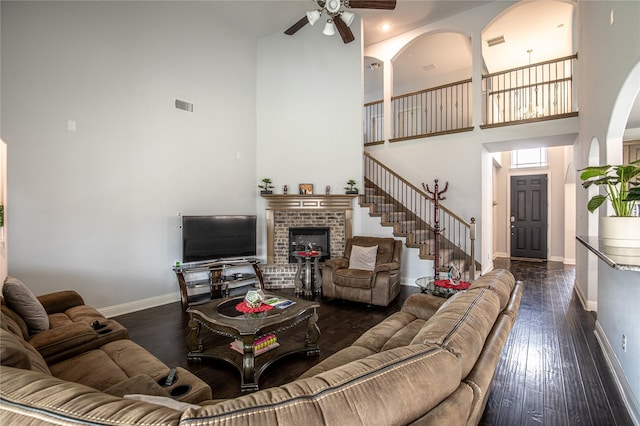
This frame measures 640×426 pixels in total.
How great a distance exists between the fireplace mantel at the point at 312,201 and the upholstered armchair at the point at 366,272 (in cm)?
76

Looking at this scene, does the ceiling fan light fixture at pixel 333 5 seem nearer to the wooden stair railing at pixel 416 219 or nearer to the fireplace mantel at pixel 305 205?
the fireplace mantel at pixel 305 205

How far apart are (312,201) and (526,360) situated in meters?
3.87

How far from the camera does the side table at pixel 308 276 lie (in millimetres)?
5078

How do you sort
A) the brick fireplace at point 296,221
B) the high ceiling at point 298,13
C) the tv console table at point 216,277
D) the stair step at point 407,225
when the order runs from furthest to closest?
the stair step at point 407,225 < the brick fireplace at point 296,221 < the high ceiling at point 298,13 < the tv console table at point 216,277

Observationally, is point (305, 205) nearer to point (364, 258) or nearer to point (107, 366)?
point (364, 258)

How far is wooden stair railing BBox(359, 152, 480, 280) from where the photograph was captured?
18.4 feet

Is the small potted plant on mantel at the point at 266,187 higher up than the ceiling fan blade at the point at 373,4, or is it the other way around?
the ceiling fan blade at the point at 373,4

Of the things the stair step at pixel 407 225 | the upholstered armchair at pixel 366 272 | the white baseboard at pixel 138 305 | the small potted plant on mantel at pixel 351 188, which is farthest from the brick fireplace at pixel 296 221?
the white baseboard at pixel 138 305

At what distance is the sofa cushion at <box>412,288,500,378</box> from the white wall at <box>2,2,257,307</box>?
13.9 ft

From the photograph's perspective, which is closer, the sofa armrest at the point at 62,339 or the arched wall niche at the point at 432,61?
the sofa armrest at the point at 62,339

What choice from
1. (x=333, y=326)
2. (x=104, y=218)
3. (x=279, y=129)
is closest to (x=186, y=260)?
(x=104, y=218)

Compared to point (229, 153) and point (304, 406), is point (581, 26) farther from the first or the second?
point (304, 406)

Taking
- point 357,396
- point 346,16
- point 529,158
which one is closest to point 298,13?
point 346,16

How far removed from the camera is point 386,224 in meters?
5.64
